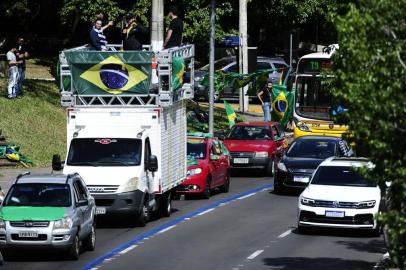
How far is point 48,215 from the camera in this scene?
22.5 meters

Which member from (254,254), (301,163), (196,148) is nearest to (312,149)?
(301,163)

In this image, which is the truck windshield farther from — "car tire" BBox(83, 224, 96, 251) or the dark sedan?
the dark sedan

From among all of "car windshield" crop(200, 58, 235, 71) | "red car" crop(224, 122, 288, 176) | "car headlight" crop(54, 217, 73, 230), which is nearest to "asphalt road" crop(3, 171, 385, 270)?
"car headlight" crop(54, 217, 73, 230)

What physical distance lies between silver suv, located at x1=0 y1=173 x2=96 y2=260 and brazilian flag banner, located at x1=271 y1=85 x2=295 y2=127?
26626 mm

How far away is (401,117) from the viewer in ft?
46.8

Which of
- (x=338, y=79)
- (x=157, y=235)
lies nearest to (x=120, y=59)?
(x=157, y=235)

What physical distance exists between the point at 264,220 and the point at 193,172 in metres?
4.08

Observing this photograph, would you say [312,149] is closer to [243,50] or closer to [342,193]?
[342,193]

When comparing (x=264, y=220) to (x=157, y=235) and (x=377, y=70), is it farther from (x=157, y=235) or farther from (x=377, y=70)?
(x=377, y=70)

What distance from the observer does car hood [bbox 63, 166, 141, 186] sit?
26.8 m

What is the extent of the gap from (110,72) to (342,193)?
241 inches

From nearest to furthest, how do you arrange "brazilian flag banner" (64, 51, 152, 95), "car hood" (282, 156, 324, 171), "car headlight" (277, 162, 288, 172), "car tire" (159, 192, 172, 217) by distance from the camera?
"brazilian flag banner" (64, 51, 152, 95) → "car tire" (159, 192, 172, 217) → "car hood" (282, 156, 324, 171) → "car headlight" (277, 162, 288, 172)

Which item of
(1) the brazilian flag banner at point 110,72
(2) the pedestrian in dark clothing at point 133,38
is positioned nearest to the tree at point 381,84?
(1) the brazilian flag banner at point 110,72

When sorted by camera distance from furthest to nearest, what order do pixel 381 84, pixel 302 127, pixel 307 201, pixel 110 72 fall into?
1. pixel 302 127
2. pixel 110 72
3. pixel 307 201
4. pixel 381 84
